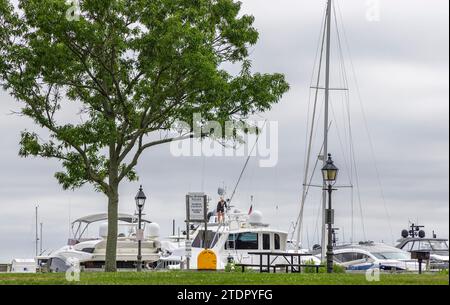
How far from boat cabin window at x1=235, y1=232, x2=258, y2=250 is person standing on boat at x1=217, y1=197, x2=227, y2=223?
2368 mm

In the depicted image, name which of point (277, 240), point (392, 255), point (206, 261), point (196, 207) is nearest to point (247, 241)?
point (277, 240)

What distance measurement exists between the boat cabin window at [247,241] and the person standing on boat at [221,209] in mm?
2368

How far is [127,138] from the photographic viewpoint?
140 ft

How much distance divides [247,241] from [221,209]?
4645 mm

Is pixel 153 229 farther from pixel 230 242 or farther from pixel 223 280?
pixel 223 280

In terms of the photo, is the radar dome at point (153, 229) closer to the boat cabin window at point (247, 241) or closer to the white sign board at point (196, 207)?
the boat cabin window at point (247, 241)

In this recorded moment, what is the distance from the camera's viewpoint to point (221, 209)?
61938 mm

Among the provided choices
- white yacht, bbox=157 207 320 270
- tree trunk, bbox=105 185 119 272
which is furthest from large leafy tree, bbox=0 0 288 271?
white yacht, bbox=157 207 320 270

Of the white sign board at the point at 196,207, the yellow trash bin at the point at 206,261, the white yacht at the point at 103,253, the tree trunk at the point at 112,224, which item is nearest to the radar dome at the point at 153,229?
the white yacht at the point at 103,253

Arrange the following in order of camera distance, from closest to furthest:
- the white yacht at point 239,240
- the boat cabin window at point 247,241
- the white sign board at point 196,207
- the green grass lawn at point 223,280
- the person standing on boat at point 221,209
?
1. the green grass lawn at point 223,280
2. the white sign board at point 196,207
3. the white yacht at point 239,240
4. the boat cabin window at point 247,241
5. the person standing on boat at point 221,209

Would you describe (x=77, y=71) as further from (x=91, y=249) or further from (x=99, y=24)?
(x=91, y=249)

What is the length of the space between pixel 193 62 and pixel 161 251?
25.6 metres

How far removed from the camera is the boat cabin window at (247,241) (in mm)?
57656

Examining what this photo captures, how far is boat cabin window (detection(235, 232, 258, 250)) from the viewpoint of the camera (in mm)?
57656
